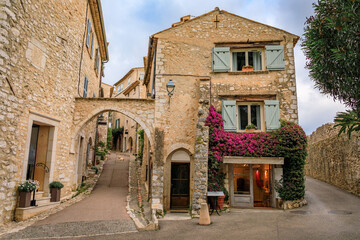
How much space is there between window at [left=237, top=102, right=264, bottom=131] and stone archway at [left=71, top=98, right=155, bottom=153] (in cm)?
387

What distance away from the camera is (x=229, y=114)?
1166 cm

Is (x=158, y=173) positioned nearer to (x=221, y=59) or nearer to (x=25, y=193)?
(x=25, y=193)

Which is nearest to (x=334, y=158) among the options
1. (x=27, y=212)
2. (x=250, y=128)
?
(x=250, y=128)

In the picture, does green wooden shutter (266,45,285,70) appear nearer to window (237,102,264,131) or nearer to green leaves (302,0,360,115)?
window (237,102,264,131)

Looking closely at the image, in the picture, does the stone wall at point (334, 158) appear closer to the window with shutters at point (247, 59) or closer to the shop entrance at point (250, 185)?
the shop entrance at point (250, 185)

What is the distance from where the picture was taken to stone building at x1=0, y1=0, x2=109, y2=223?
747 cm

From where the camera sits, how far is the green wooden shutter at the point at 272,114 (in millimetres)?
11391

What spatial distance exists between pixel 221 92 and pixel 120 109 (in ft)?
14.8

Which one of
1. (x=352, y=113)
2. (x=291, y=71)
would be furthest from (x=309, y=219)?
(x=291, y=71)

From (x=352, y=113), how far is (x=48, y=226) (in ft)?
26.2

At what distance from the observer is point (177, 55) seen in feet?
40.7

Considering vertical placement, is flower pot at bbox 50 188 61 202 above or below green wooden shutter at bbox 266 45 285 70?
below

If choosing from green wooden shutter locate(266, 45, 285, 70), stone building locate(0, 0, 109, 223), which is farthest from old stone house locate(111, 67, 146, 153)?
green wooden shutter locate(266, 45, 285, 70)

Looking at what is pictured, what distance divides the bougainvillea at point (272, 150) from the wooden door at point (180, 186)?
143cm
